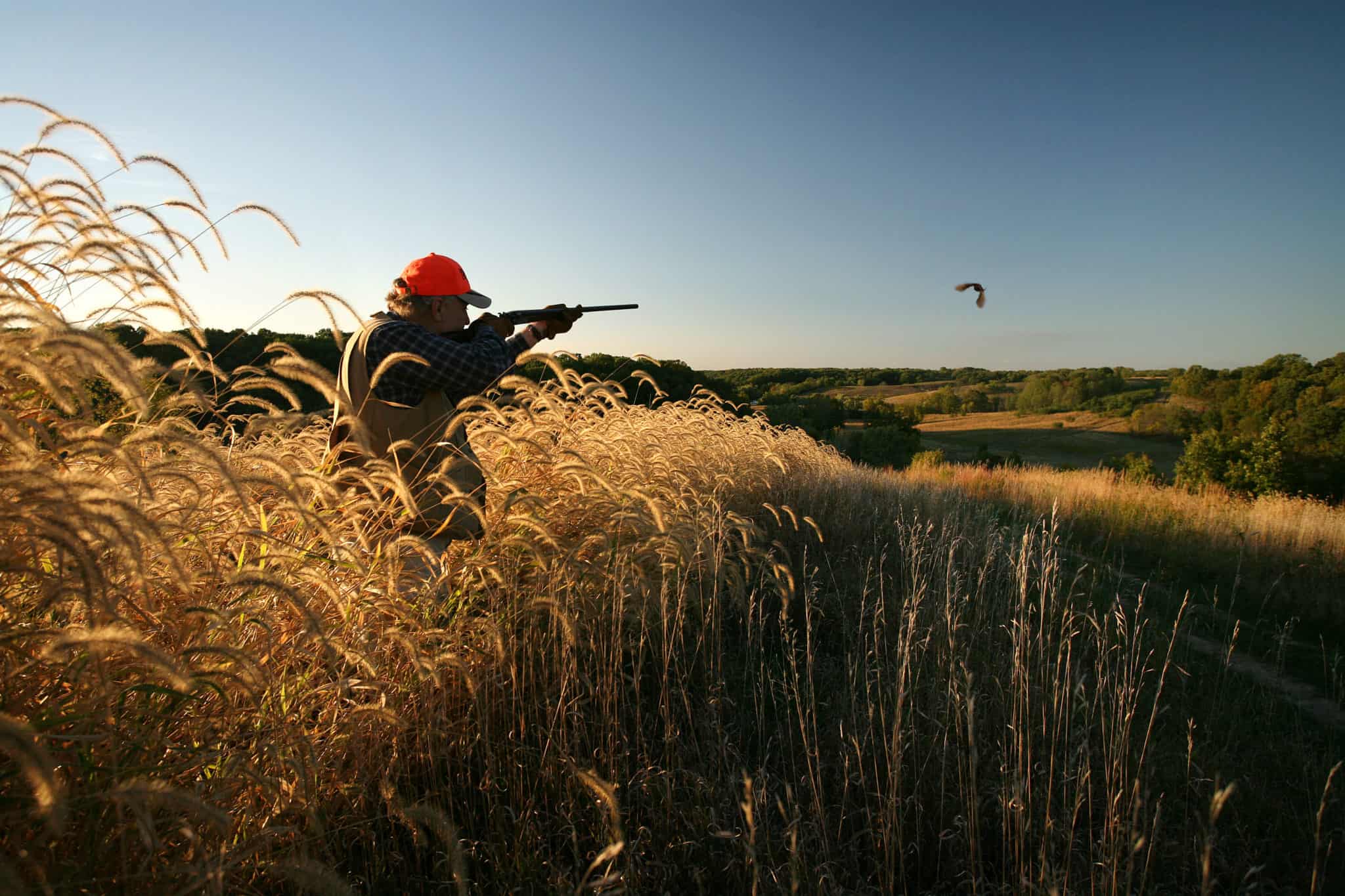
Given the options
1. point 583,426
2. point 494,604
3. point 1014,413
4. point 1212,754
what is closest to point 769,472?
point 583,426

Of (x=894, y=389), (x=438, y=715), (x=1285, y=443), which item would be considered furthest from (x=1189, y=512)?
(x=894, y=389)

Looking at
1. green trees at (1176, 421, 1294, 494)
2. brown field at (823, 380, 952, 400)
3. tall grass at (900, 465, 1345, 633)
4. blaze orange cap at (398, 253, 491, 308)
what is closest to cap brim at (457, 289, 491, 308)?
blaze orange cap at (398, 253, 491, 308)

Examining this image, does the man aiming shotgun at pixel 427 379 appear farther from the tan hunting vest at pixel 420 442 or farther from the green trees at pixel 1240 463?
the green trees at pixel 1240 463

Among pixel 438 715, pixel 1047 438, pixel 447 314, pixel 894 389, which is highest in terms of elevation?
pixel 894 389

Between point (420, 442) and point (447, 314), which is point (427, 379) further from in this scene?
point (447, 314)

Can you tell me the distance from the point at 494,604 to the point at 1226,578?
9.59 m

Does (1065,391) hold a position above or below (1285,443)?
above

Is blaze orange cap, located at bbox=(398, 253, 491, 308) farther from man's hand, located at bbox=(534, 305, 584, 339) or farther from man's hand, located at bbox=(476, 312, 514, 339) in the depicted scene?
man's hand, located at bbox=(534, 305, 584, 339)

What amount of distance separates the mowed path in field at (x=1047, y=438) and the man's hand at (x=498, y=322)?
28969 millimetres

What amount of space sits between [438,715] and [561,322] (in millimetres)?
2676

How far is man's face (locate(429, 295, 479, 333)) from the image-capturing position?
3.17m

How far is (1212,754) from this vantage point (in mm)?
3174

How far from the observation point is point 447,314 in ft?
10.5

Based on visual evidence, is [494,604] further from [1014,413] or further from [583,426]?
[1014,413]
